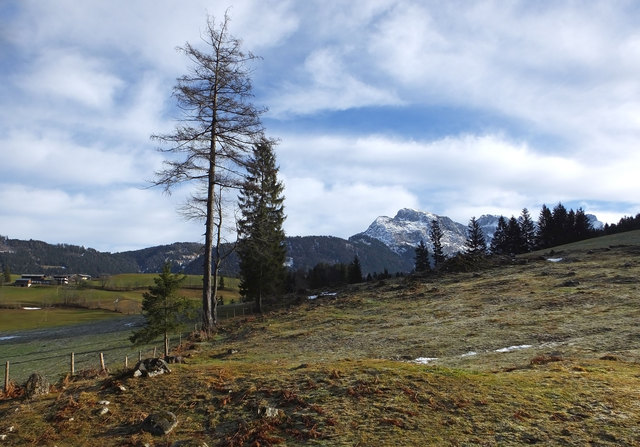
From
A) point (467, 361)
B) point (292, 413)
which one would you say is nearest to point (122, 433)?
point (292, 413)

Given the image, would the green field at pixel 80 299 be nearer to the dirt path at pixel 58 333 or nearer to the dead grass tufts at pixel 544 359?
the dirt path at pixel 58 333

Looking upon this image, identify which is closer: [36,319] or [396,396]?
[396,396]

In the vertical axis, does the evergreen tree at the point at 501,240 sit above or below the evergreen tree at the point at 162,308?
above

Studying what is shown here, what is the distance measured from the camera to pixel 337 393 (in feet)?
30.2

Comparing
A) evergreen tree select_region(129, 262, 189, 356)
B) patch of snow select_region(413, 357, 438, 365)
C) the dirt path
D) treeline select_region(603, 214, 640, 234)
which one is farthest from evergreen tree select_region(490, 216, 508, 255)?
evergreen tree select_region(129, 262, 189, 356)

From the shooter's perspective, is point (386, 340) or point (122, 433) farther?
point (386, 340)

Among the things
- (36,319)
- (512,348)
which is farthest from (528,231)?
(36,319)

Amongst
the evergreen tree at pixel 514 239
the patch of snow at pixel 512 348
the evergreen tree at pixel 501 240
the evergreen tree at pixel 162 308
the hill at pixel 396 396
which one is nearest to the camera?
the hill at pixel 396 396

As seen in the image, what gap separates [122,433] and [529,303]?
2302 centimetres

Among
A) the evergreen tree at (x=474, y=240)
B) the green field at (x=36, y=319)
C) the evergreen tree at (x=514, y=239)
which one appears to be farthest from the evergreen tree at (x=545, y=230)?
the green field at (x=36, y=319)

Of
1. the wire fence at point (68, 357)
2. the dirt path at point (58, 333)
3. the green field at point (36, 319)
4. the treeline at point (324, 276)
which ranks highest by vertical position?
the treeline at point (324, 276)

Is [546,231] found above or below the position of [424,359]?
above

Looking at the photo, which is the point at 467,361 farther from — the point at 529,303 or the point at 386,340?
the point at 529,303

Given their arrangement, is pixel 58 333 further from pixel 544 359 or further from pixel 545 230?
pixel 545 230
